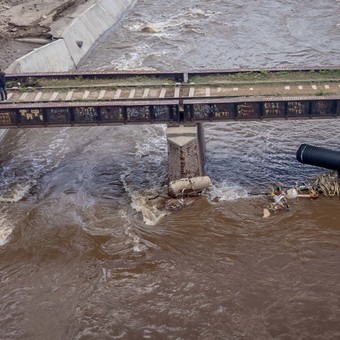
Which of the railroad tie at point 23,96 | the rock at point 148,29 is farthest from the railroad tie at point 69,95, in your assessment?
the rock at point 148,29

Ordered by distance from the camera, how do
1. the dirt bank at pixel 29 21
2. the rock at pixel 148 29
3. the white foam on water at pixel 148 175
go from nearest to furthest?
the white foam on water at pixel 148 175 → the dirt bank at pixel 29 21 → the rock at pixel 148 29

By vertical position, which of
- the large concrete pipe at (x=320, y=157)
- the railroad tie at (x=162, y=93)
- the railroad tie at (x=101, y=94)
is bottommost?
the large concrete pipe at (x=320, y=157)

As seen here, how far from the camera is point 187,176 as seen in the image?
18969mm

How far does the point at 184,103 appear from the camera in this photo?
1881 centimetres

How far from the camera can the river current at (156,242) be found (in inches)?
554

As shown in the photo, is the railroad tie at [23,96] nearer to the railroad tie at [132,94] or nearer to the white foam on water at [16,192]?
Answer: the white foam on water at [16,192]

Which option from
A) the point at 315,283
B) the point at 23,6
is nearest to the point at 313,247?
→ the point at 315,283

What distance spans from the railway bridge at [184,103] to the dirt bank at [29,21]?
10773 mm

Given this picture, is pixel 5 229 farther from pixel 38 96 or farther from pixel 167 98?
pixel 167 98

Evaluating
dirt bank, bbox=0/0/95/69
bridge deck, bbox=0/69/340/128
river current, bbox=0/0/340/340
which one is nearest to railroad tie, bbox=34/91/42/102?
bridge deck, bbox=0/69/340/128

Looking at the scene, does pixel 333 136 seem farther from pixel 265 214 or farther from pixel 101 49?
pixel 101 49

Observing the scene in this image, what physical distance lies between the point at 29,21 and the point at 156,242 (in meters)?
23.7

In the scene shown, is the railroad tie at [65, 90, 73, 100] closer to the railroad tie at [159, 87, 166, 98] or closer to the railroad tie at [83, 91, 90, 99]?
the railroad tie at [83, 91, 90, 99]

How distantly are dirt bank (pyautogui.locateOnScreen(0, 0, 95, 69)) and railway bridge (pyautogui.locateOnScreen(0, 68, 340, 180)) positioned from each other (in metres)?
10.8
